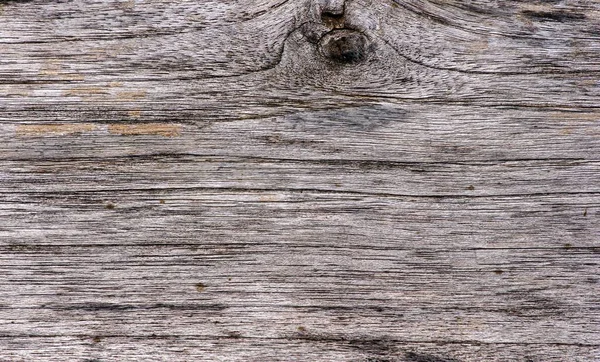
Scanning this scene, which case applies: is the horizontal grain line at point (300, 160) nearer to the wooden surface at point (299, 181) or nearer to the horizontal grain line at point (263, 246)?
the wooden surface at point (299, 181)

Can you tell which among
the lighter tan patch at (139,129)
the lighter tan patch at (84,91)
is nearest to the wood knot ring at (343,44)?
the lighter tan patch at (139,129)

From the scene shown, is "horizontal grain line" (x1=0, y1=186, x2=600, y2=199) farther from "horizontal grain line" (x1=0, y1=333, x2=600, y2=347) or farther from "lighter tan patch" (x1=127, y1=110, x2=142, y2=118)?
"horizontal grain line" (x1=0, y1=333, x2=600, y2=347)

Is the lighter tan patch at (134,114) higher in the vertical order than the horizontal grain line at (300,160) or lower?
higher

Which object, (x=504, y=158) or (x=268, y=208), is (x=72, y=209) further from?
(x=504, y=158)

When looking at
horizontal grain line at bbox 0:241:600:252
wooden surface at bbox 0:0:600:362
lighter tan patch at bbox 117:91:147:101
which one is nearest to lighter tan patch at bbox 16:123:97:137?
wooden surface at bbox 0:0:600:362

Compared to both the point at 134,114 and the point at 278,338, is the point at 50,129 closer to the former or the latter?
the point at 134,114

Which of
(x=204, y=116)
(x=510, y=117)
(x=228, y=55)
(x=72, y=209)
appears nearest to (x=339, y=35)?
(x=228, y=55)

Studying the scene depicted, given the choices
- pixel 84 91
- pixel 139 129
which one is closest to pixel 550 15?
pixel 139 129
